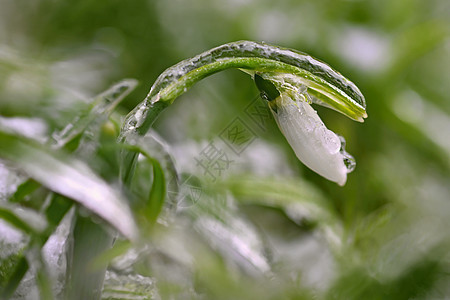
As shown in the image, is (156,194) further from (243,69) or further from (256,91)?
(256,91)

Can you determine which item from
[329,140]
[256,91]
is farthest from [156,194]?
[256,91]

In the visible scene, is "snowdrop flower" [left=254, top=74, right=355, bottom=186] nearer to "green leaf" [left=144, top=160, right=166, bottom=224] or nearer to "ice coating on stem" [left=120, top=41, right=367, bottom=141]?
"ice coating on stem" [left=120, top=41, right=367, bottom=141]

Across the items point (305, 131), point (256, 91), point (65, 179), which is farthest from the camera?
point (256, 91)

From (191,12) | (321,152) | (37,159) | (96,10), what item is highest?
(321,152)

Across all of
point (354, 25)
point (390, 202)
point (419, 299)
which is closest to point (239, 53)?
point (419, 299)

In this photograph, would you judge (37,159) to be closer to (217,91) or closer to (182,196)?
(182,196)

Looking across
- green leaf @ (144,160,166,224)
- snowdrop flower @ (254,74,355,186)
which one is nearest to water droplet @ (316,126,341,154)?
A: snowdrop flower @ (254,74,355,186)

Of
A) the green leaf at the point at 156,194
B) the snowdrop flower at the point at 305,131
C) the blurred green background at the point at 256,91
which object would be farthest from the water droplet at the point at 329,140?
the blurred green background at the point at 256,91
